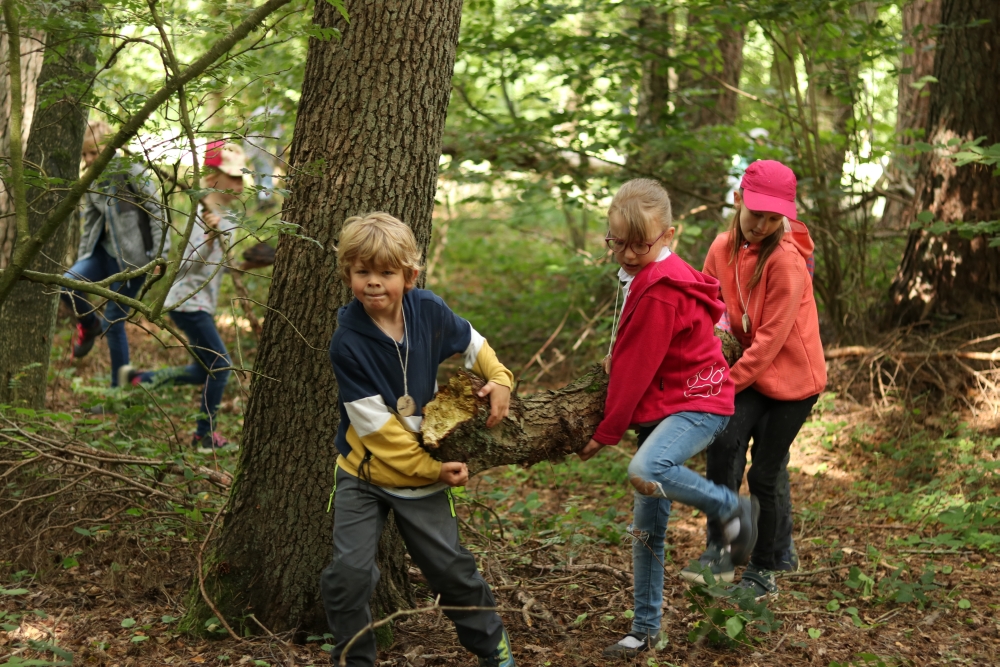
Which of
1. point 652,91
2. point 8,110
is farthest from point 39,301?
point 652,91

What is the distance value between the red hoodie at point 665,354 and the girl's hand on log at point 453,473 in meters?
0.59

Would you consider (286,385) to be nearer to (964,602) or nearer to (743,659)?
(743,659)

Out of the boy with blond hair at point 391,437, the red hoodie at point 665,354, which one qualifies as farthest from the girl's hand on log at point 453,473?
the red hoodie at point 665,354

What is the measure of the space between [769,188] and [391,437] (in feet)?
6.84

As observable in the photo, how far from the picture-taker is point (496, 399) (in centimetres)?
308

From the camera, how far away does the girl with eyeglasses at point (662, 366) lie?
3168mm

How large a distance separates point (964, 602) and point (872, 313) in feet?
12.3

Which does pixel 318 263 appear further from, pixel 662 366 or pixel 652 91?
pixel 652 91

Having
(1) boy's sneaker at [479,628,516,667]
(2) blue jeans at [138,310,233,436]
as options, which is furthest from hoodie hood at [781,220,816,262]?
(2) blue jeans at [138,310,233,436]

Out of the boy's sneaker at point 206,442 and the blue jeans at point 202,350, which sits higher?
the blue jeans at point 202,350

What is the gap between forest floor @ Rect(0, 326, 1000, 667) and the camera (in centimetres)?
351

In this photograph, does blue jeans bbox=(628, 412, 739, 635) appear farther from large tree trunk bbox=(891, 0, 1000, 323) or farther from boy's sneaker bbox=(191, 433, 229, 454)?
large tree trunk bbox=(891, 0, 1000, 323)

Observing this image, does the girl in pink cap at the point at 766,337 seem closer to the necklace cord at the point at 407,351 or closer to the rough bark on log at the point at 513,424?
the rough bark on log at the point at 513,424

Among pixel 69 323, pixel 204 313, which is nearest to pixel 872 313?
pixel 204 313
